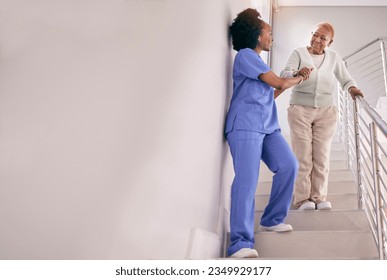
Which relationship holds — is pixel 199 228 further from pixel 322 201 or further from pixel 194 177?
pixel 322 201

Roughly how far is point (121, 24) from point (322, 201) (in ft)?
5.27

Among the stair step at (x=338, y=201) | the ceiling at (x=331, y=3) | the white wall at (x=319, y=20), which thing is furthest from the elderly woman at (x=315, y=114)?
the ceiling at (x=331, y=3)

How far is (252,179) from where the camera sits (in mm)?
1842

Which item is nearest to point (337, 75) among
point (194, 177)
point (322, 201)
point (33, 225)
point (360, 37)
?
point (322, 201)

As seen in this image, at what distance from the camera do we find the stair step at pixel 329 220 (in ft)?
6.77

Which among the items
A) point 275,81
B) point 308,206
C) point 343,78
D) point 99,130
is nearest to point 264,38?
point 275,81

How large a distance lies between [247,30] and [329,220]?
2.98 ft

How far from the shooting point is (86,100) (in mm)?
797

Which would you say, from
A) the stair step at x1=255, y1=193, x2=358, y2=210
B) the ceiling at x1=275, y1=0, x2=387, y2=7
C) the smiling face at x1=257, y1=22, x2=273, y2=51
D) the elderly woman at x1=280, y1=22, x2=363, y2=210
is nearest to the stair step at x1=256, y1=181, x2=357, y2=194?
the stair step at x1=255, y1=193, x2=358, y2=210

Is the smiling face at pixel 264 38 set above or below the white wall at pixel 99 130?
above

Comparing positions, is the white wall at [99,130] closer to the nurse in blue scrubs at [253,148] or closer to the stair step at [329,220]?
the nurse in blue scrubs at [253,148]

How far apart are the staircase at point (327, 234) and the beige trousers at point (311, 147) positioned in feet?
0.56

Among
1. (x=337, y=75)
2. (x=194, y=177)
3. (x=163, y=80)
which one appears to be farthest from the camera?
(x=337, y=75)
